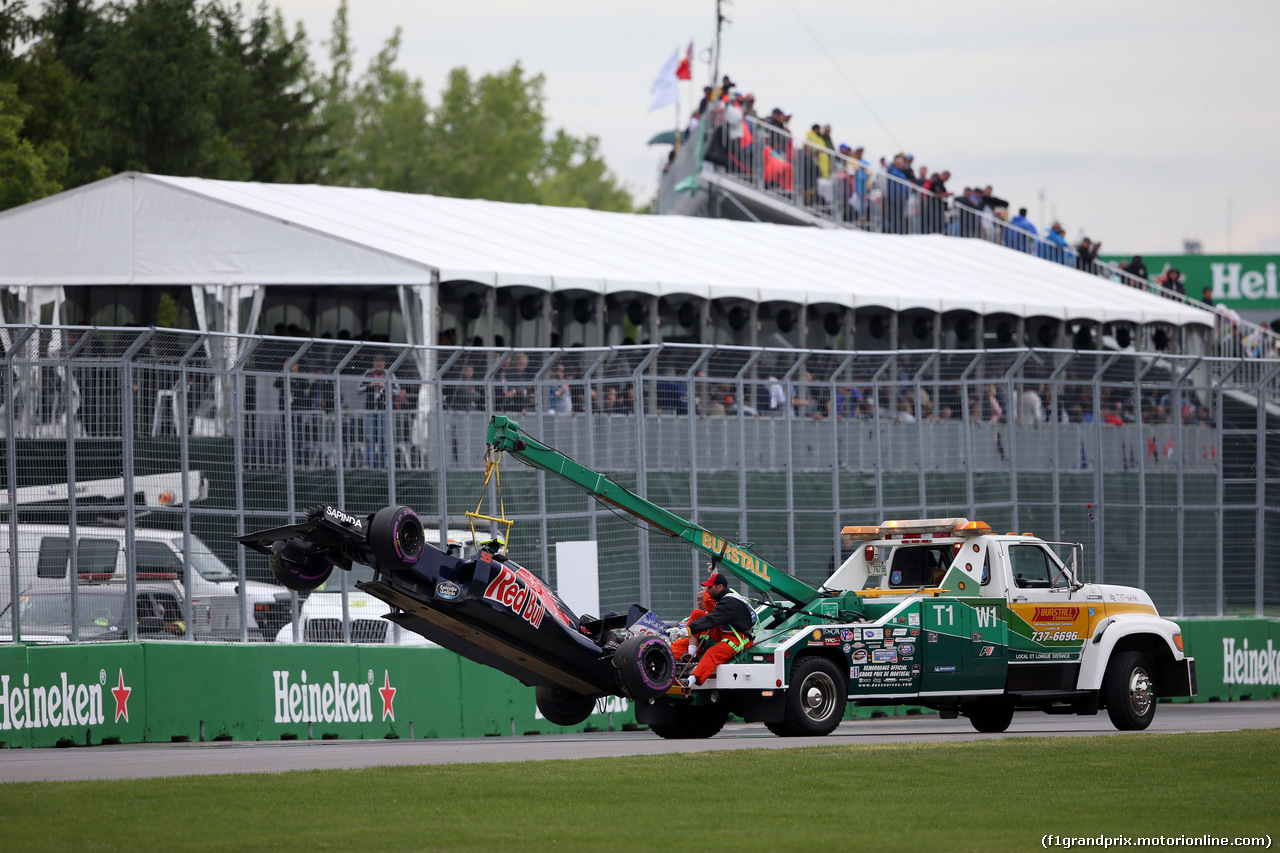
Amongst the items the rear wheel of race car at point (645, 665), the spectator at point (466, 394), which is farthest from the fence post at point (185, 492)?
the rear wheel of race car at point (645, 665)

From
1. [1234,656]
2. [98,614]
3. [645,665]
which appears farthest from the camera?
A: [1234,656]

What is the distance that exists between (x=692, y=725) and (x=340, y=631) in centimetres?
418

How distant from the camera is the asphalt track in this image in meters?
14.6

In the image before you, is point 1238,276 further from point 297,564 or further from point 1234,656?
point 297,564

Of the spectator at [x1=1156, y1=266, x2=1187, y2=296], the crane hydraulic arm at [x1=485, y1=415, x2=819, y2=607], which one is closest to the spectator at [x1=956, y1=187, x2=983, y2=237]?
the spectator at [x1=1156, y1=266, x2=1187, y2=296]

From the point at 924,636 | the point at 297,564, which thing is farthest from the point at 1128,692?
the point at 297,564

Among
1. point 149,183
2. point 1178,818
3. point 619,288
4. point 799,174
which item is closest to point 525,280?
point 619,288

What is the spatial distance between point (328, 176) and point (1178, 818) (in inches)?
2597

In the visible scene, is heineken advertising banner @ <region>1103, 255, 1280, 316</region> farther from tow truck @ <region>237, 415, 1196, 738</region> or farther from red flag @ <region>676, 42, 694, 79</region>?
tow truck @ <region>237, 415, 1196, 738</region>

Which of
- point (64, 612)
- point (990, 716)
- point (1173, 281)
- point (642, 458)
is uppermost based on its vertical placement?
point (1173, 281)

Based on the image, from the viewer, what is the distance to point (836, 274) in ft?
117

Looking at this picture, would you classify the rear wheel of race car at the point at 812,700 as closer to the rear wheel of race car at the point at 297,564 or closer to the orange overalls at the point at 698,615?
the orange overalls at the point at 698,615

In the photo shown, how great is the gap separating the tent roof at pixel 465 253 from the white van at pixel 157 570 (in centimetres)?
1038

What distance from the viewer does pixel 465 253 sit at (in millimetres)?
30562
